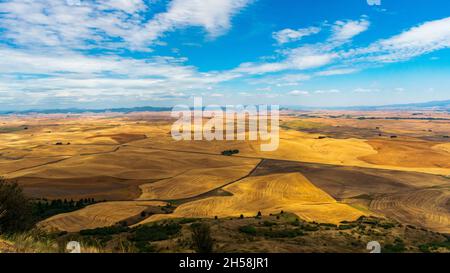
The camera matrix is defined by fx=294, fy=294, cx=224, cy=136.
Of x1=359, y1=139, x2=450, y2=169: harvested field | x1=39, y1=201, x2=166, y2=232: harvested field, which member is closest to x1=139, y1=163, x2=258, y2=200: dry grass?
x1=39, y1=201, x2=166, y2=232: harvested field

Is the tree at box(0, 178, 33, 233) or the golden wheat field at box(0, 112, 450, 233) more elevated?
the tree at box(0, 178, 33, 233)

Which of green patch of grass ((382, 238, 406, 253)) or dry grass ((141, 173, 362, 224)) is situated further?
dry grass ((141, 173, 362, 224))

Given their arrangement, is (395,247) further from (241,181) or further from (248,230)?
(241,181)

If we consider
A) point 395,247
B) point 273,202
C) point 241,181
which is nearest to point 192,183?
point 241,181

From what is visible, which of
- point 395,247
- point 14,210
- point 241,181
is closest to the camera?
point 14,210

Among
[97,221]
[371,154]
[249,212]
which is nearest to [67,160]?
[97,221]

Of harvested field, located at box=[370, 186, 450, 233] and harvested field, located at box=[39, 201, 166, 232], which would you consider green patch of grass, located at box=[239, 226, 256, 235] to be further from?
harvested field, located at box=[370, 186, 450, 233]

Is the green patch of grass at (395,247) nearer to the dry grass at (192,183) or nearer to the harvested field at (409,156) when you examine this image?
the dry grass at (192,183)
